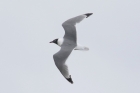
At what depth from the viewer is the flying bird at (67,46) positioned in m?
19.1

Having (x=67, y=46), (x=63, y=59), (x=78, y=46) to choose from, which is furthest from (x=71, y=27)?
(x=63, y=59)

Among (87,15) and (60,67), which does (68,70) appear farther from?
(87,15)

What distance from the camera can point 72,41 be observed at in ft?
68.0

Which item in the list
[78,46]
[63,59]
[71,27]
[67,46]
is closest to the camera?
[63,59]

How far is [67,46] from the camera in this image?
66.7 ft

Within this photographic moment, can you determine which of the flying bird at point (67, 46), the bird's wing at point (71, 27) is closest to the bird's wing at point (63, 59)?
the flying bird at point (67, 46)

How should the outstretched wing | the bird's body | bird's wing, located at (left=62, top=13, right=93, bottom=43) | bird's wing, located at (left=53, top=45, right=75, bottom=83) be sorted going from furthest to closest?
bird's wing, located at (left=62, top=13, right=93, bottom=43) < the bird's body < the outstretched wing < bird's wing, located at (left=53, top=45, right=75, bottom=83)


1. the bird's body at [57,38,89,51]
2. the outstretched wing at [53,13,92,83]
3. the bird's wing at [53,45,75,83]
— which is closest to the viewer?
the bird's wing at [53,45,75,83]

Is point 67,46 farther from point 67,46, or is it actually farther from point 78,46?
point 78,46

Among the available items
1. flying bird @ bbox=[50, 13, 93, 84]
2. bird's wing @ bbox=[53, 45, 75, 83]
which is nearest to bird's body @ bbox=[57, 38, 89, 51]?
flying bird @ bbox=[50, 13, 93, 84]

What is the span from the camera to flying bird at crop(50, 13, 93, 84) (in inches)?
754

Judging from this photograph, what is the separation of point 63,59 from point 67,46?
963 millimetres

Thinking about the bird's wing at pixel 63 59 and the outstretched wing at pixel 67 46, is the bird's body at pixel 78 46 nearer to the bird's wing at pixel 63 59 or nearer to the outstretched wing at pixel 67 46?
the outstretched wing at pixel 67 46

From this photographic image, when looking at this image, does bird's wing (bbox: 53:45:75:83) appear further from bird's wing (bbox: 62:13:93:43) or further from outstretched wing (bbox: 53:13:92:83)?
bird's wing (bbox: 62:13:93:43)
